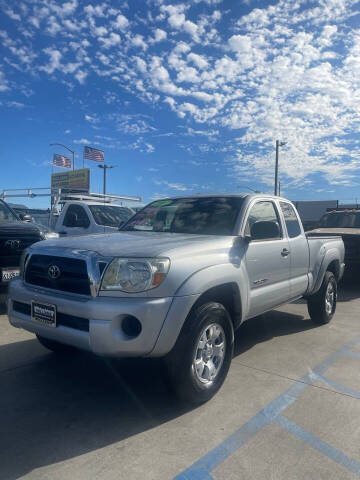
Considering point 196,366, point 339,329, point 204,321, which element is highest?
point 204,321

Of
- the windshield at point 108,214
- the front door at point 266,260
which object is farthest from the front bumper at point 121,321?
the windshield at point 108,214

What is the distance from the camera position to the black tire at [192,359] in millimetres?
2939

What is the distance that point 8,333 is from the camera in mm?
4934

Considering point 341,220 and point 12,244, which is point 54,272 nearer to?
point 12,244

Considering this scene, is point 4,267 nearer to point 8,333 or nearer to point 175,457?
point 8,333

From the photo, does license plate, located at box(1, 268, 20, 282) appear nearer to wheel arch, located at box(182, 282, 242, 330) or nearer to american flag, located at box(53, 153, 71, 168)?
wheel arch, located at box(182, 282, 242, 330)

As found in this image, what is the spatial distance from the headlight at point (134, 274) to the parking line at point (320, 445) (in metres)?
1.44

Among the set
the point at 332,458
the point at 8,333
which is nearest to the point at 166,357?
the point at 332,458

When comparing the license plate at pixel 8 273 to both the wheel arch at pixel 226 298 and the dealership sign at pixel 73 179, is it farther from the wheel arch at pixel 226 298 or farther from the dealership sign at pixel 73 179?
the dealership sign at pixel 73 179

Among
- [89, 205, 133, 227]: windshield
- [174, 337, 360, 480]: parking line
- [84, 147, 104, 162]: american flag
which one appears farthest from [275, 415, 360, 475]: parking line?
[84, 147, 104, 162]: american flag

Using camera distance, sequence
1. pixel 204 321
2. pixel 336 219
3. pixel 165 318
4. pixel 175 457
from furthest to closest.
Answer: pixel 336 219
pixel 204 321
pixel 165 318
pixel 175 457

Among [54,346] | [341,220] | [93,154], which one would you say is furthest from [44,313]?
[93,154]

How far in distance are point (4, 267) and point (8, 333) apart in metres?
1.25

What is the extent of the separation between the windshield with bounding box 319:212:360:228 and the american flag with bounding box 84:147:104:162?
27.6 meters
